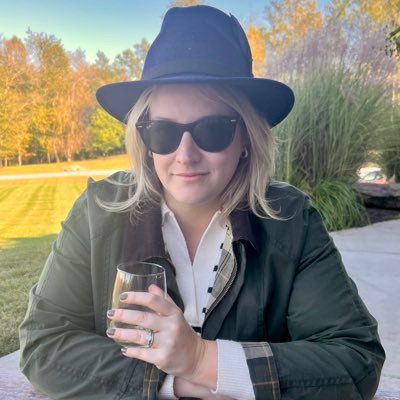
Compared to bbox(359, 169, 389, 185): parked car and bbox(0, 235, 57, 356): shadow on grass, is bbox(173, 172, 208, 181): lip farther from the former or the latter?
bbox(359, 169, 389, 185): parked car

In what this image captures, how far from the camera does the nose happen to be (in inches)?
52.2

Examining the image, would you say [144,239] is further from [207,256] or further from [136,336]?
[136,336]

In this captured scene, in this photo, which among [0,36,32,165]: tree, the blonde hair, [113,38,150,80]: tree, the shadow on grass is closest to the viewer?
the blonde hair

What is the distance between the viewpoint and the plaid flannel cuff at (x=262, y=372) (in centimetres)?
108

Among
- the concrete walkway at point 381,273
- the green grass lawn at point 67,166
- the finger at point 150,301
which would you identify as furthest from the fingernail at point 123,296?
the green grass lawn at point 67,166

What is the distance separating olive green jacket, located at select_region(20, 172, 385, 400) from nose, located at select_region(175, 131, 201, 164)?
20 centimetres

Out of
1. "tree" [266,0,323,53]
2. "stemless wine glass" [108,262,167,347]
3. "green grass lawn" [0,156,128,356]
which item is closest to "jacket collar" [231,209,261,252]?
"stemless wine glass" [108,262,167,347]

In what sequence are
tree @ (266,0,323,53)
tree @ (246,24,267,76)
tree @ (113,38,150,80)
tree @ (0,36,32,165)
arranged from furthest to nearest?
tree @ (266,0,323,53)
tree @ (246,24,267,76)
tree @ (113,38,150,80)
tree @ (0,36,32,165)

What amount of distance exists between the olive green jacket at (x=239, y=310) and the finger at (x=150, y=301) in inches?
8.4

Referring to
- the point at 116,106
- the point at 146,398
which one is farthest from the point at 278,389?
the point at 116,106

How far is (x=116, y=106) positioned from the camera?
1567 mm

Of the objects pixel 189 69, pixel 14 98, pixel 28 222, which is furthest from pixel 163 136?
pixel 28 222

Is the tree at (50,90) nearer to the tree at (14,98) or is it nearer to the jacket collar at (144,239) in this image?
the tree at (14,98)

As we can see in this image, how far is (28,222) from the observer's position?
12.0 feet
